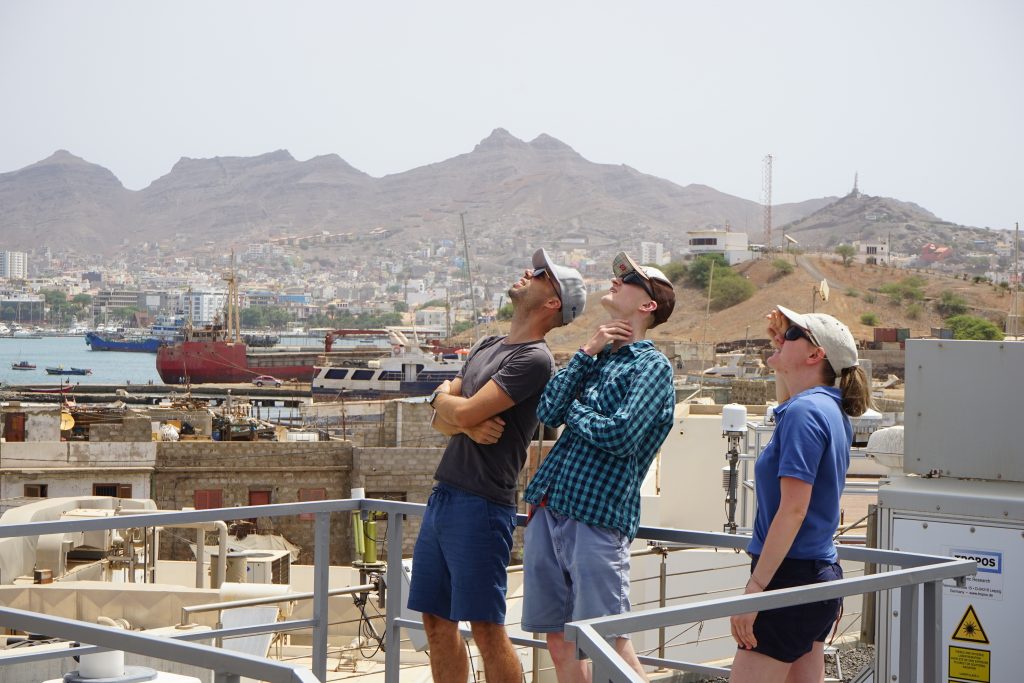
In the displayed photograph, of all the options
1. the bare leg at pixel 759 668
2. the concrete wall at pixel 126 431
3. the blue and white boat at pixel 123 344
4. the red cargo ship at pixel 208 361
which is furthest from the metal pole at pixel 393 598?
the blue and white boat at pixel 123 344

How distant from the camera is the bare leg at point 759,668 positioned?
97.0 inches

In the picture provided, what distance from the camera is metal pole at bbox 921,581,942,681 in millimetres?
2369

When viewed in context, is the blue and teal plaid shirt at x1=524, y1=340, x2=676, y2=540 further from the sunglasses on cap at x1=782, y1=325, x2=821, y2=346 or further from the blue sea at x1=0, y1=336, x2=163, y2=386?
the blue sea at x1=0, y1=336, x2=163, y2=386

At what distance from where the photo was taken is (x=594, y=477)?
2.78 metres

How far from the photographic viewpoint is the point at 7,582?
497 inches

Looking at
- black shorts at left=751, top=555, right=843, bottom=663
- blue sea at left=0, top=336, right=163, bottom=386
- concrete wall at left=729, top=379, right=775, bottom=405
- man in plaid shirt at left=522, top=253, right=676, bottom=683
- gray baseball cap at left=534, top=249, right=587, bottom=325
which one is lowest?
blue sea at left=0, top=336, right=163, bottom=386

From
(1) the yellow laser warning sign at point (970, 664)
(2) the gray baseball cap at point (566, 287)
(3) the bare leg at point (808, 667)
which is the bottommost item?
(1) the yellow laser warning sign at point (970, 664)

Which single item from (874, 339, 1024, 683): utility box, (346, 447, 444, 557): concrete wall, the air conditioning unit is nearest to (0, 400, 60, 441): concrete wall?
(346, 447, 444, 557): concrete wall

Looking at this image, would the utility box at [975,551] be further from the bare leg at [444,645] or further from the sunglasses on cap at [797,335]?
the bare leg at [444,645]

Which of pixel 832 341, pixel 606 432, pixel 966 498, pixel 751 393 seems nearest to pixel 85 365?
pixel 751 393

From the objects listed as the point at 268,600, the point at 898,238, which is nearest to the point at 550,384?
the point at 268,600

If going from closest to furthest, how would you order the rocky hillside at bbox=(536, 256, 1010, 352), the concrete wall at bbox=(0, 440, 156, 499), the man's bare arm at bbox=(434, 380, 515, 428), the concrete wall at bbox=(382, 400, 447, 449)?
the man's bare arm at bbox=(434, 380, 515, 428) < the concrete wall at bbox=(0, 440, 156, 499) < the concrete wall at bbox=(382, 400, 447, 449) < the rocky hillside at bbox=(536, 256, 1010, 352)

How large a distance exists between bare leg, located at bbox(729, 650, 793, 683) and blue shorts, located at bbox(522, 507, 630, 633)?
1.07 feet

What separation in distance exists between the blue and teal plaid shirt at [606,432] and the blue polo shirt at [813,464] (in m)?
0.29
